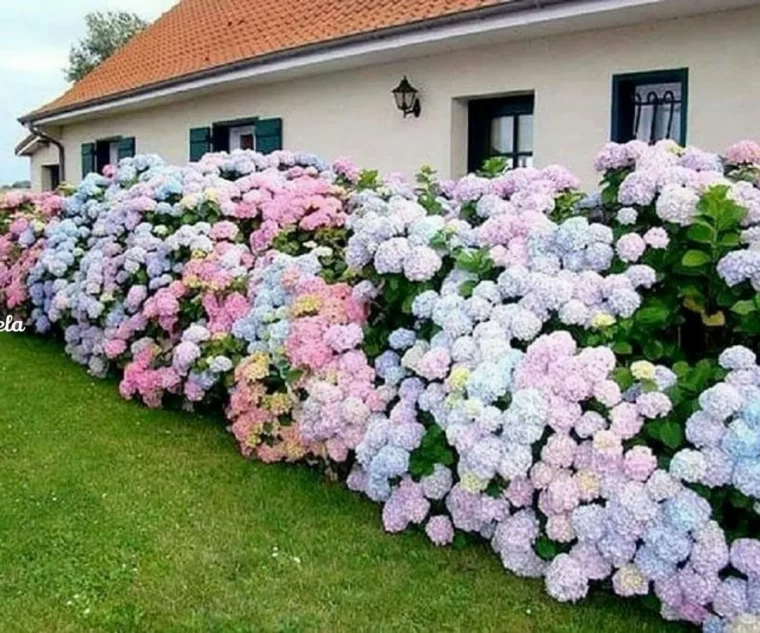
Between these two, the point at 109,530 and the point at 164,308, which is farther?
the point at 164,308

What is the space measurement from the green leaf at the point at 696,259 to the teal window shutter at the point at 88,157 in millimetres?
14276

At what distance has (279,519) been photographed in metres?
4.43

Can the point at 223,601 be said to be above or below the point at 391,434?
below

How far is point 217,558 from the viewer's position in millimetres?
3973

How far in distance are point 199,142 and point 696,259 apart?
996 cm

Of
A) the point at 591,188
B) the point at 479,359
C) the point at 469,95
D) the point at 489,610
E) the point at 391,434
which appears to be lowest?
the point at 489,610

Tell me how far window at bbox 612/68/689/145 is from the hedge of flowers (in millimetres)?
2225

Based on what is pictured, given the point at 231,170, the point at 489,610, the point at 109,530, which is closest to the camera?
the point at 489,610

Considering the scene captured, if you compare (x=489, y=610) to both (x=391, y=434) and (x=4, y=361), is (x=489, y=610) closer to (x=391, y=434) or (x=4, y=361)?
(x=391, y=434)

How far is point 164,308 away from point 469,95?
378 cm

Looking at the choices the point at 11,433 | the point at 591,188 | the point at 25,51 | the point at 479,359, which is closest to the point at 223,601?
the point at 479,359

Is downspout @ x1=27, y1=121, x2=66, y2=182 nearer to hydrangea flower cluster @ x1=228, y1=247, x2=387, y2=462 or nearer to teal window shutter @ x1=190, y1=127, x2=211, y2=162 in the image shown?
teal window shutter @ x1=190, y1=127, x2=211, y2=162

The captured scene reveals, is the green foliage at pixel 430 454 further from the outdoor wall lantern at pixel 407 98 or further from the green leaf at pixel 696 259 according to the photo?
the outdoor wall lantern at pixel 407 98

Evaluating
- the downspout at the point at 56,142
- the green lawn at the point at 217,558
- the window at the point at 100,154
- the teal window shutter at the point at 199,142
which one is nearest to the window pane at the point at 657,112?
the green lawn at the point at 217,558
